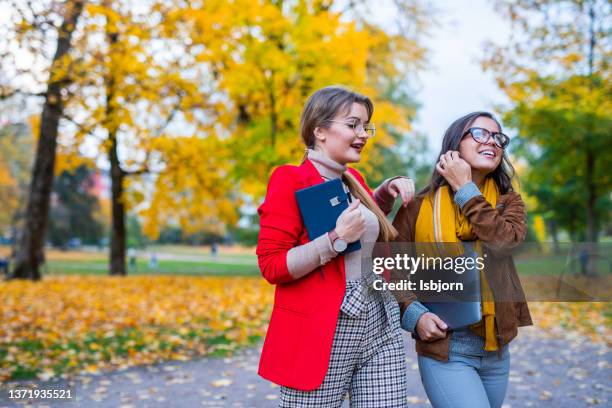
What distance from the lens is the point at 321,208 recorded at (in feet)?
7.25

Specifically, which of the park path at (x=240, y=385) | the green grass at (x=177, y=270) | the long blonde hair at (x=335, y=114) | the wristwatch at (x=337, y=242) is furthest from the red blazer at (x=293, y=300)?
the green grass at (x=177, y=270)

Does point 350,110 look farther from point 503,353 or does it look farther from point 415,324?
point 503,353

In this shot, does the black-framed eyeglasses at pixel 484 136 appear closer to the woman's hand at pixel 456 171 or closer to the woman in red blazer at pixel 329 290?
the woman's hand at pixel 456 171

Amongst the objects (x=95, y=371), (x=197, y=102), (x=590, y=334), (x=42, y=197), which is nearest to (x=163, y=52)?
(x=197, y=102)

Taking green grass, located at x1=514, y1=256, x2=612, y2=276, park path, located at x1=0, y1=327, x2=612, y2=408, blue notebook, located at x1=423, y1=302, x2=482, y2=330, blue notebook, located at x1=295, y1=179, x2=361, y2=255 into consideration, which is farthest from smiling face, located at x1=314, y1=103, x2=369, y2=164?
park path, located at x1=0, y1=327, x2=612, y2=408

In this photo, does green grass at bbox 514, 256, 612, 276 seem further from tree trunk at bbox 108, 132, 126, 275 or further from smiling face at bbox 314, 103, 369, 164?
tree trunk at bbox 108, 132, 126, 275

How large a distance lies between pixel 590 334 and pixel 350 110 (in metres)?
8.39

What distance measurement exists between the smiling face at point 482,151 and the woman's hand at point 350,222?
59 centimetres

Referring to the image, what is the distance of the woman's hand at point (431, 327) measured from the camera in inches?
88.5

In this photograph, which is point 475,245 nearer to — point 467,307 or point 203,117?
point 467,307

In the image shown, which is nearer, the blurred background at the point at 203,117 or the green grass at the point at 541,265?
the green grass at the point at 541,265

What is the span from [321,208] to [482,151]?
721mm

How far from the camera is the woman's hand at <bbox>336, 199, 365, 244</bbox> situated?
2117mm

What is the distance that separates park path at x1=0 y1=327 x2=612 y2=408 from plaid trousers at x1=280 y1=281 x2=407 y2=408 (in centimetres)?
307
